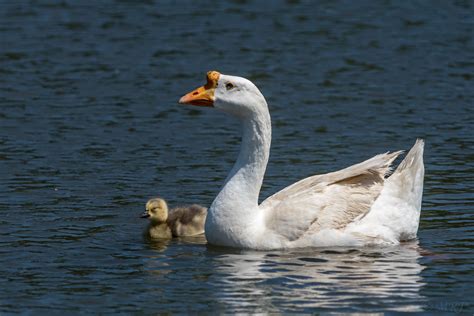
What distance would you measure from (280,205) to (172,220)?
1697mm

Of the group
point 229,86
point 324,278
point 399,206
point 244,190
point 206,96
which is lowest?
point 324,278

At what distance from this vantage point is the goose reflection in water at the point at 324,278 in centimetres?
1196

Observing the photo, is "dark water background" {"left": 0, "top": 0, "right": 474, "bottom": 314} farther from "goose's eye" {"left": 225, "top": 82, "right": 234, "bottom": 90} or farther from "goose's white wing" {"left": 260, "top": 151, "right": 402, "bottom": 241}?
"goose's eye" {"left": 225, "top": 82, "right": 234, "bottom": 90}

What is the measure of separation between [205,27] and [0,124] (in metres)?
8.93

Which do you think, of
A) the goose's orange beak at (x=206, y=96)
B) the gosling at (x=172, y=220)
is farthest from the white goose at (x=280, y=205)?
the gosling at (x=172, y=220)

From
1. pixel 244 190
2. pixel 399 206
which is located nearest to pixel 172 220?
pixel 244 190

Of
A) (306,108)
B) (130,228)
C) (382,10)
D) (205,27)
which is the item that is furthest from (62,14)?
(130,228)

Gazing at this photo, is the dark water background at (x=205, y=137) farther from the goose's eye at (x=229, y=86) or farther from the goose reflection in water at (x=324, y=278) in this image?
the goose's eye at (x=229, y=86)

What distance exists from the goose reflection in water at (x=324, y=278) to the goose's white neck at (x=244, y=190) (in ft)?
0.91

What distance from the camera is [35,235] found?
1493 cm

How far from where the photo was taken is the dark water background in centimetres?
1267

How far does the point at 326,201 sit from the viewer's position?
567 inches

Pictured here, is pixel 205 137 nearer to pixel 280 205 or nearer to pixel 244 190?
pixel 244 190

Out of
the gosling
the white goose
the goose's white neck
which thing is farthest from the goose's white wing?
the gosling
